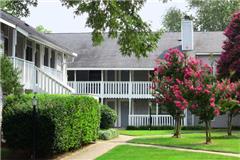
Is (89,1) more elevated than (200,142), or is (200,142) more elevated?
(89,1)

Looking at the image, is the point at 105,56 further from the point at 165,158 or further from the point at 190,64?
the point at 165,158

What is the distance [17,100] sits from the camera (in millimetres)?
17453

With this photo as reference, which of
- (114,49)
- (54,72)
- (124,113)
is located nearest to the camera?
(54,72)

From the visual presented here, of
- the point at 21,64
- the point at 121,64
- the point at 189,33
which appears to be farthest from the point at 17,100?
the point at 189,33

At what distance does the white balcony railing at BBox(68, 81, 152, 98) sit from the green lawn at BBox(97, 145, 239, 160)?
1929cm

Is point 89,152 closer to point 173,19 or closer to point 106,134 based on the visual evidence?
point 106,134

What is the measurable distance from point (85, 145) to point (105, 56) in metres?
20.1

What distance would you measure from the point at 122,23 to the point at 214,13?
49.5m

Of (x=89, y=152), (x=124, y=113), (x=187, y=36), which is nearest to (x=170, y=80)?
(x=89, y=152)

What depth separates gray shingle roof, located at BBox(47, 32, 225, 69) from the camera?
4022 cm

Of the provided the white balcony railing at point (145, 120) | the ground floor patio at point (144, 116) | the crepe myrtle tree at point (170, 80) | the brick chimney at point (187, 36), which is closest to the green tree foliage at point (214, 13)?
the brick chimney at point (187, 36)

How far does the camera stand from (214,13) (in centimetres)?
6091

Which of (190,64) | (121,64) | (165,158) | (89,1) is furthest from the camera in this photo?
(121,64)

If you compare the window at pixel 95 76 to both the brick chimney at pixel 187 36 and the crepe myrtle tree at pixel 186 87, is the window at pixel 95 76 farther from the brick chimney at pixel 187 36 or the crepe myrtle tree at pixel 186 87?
the crepe myrtle tree at pixel 186 87
